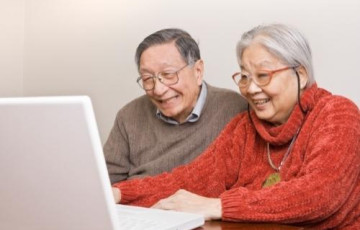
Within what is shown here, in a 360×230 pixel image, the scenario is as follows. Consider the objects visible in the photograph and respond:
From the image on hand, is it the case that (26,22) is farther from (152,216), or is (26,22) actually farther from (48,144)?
(48,144)

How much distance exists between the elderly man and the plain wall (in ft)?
1.30

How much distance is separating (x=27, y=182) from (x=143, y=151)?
108 centimetres

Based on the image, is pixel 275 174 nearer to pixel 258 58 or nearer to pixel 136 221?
pixel 258 58

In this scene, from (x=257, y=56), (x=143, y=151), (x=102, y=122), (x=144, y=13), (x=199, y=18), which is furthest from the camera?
(x=102, y=122)

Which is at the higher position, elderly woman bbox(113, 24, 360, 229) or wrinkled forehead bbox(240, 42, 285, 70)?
wrinkled forehead bbox(240, 42, 285, 70)

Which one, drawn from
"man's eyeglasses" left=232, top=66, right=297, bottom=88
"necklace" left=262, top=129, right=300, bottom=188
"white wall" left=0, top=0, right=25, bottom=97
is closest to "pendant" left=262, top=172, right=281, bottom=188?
"necklace" left=262, top=129, right=300, bottom=188

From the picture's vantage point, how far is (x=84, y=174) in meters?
0.68

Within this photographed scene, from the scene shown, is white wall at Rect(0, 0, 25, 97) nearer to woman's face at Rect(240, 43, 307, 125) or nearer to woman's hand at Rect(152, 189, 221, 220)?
woman's face at Rect(240, 43, 307, 125)

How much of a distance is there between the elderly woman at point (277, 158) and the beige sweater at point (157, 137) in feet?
0.82

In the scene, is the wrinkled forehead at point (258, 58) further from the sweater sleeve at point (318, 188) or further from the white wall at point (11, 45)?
the white wall at point (11, 45)

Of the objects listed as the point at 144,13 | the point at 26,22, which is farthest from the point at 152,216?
the point at 26,22

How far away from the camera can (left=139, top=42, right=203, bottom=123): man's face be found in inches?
68.2

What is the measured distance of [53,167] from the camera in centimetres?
71

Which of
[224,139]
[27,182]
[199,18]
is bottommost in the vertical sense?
[224,139]
